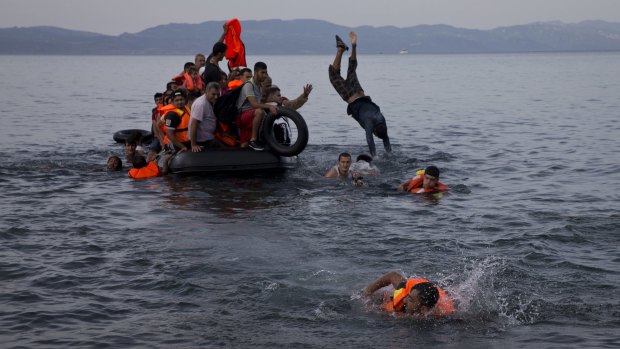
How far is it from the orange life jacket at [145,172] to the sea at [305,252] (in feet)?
0.62

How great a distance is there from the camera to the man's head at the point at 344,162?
14602mm

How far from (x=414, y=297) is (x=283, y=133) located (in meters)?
7.81

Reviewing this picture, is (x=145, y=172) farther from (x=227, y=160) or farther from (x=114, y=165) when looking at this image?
(x=227, y=160)

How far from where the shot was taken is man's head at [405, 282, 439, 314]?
7652 mm

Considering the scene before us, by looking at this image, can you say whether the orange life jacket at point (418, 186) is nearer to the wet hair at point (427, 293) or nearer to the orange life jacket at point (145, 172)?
the orange life jacket at point (145, 172)

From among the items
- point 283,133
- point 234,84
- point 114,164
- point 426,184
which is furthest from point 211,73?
point 426,184

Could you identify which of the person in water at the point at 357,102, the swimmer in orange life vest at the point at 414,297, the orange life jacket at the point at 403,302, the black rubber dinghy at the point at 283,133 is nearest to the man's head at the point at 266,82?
the black rubber dinghy at the point at 283,133

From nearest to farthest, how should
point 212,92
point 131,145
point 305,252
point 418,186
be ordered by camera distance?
point 305,252 < point 418,186 < point 212,92 < point 131,145

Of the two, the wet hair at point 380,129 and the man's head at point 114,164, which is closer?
the man's head at point 114,164

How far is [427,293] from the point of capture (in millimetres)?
7656

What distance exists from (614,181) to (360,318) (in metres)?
9.17

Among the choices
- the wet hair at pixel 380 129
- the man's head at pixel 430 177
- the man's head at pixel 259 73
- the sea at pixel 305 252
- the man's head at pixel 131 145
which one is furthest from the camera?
the wet hair at pixel 380 129

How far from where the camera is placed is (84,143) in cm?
2180

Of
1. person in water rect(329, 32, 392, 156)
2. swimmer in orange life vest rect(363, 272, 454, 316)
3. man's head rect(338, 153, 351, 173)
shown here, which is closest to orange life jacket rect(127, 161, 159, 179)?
man's head rect(338, 153, 351, 173)
